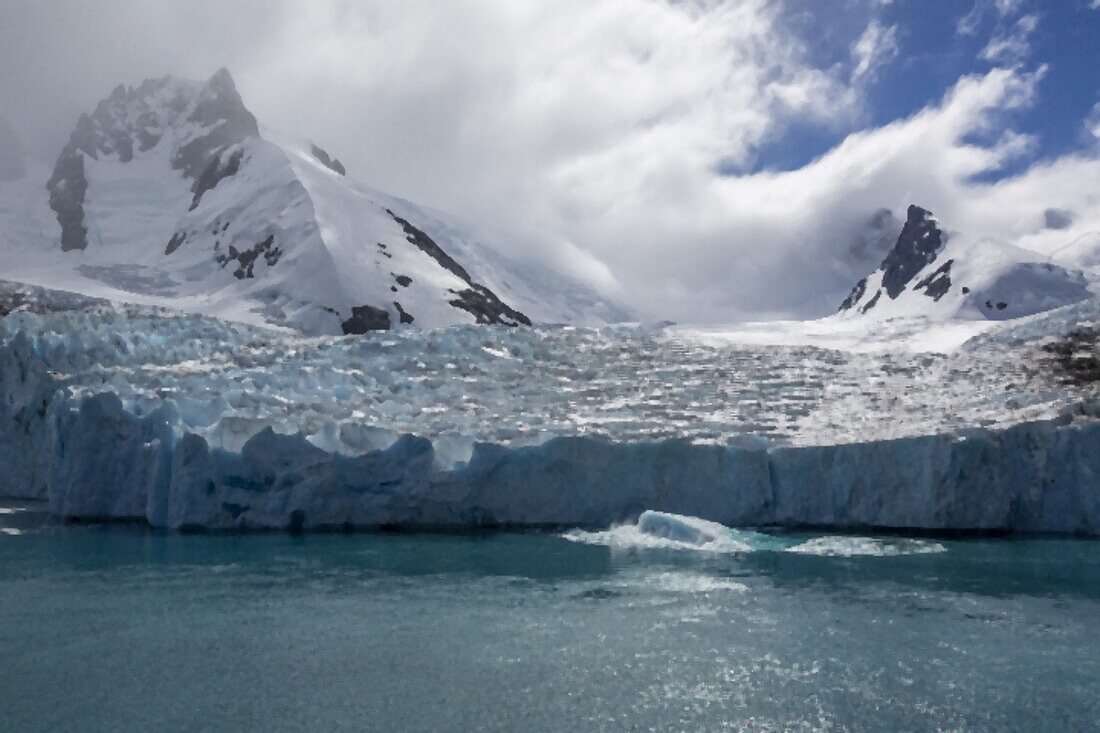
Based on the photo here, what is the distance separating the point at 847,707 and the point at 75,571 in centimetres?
1257

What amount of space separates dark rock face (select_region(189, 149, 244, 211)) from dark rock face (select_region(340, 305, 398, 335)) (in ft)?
136

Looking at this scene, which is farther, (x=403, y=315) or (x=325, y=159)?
(x=325, y=159)

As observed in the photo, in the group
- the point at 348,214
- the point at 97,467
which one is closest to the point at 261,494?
the point at 97,467

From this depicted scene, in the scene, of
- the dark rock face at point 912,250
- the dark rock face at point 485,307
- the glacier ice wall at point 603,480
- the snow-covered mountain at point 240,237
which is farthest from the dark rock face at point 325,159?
the glacier ice wall at point 603,480

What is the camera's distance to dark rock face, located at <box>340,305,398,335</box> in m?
73.4

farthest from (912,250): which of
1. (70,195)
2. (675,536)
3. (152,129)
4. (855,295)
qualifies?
(675,536)

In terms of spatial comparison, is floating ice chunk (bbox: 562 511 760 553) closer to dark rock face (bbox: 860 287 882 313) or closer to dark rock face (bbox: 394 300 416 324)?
dark rock face (bbox: 394 300 416 324)

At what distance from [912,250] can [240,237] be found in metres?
88.1

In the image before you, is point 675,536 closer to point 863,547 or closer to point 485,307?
point 863,547

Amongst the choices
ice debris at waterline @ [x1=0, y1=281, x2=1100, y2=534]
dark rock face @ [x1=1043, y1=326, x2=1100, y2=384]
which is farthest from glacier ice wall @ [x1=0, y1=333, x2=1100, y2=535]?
dark rock face @ [x1=1043, y1=326, x2=1100, y2=384]

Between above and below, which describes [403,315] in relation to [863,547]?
above

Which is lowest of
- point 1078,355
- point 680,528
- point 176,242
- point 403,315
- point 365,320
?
point 680,528

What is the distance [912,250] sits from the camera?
137000mm

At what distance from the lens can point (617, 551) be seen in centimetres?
1873
